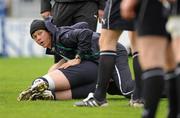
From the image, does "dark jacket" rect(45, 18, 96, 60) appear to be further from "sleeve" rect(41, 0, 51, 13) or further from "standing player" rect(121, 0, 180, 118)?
"standing player" rect(121, 0, 180, 118)

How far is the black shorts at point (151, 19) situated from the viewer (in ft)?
19.5

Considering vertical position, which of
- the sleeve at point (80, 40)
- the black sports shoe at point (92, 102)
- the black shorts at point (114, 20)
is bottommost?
the black sports shoe at point (92, 102)

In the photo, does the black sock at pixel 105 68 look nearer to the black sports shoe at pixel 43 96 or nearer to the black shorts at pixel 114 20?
the black shorts at pixel 114 20

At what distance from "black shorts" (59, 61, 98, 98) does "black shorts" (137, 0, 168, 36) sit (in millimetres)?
3752

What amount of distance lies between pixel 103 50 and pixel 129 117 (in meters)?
0.90

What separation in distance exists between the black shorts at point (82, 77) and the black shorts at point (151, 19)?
375cm

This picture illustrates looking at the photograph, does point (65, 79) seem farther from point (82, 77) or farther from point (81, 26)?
point (81, 26)

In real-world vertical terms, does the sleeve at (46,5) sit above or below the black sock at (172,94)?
above

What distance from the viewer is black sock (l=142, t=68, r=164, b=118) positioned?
19.8 ft

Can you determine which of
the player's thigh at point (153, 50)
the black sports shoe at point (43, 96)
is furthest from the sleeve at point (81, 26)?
the player's thigh at point (153, 50)

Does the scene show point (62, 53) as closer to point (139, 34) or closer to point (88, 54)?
point (88, 54)

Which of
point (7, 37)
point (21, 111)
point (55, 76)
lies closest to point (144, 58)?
point (21, 111)

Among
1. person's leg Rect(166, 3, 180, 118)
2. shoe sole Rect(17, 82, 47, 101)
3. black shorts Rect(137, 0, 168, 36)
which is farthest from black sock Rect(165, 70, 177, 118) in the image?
shoe sole Rect(17, 82, 47, 101)

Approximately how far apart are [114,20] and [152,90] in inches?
92.7
